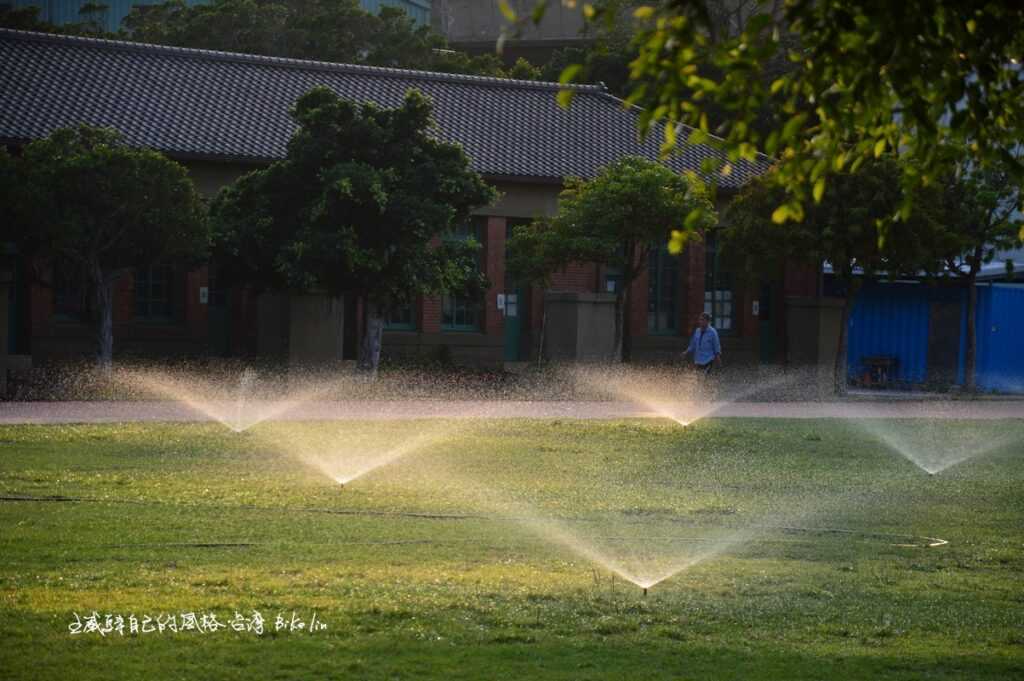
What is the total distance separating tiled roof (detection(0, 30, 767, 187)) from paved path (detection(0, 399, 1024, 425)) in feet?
37.4

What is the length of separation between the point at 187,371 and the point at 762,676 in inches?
1120

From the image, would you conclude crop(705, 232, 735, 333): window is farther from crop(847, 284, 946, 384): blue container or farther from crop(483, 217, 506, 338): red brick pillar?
crop(483, 217, 506, 338): red brick pillar

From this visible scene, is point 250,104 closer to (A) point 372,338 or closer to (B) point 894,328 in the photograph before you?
(A) point 372,338

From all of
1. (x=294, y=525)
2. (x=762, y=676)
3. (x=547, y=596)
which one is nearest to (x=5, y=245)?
(x=294, y=525)

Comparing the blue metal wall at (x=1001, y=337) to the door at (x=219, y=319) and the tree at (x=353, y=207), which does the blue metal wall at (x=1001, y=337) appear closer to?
the tree at (x=353, y=207)

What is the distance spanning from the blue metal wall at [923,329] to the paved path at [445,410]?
9278mm

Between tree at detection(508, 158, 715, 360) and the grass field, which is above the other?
tree at detection(508, 158, 715, 360)

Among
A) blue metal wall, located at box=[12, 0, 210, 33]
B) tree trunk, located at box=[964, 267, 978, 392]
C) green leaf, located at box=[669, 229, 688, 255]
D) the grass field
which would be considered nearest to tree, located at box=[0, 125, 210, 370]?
the grass field

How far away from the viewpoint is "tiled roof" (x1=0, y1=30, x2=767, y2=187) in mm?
A: 37562

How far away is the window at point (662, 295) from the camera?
145 ft

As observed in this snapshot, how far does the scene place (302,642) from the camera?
299 inches

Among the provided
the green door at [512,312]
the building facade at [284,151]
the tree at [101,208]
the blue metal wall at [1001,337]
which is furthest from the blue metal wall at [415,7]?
the tree at [101,208]

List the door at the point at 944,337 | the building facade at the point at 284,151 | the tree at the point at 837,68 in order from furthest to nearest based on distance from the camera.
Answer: the door at the point at 944,337 → the building facade at the point at 284,151 → the tree at the point at 837,68

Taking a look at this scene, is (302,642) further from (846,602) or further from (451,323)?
(451,323)
